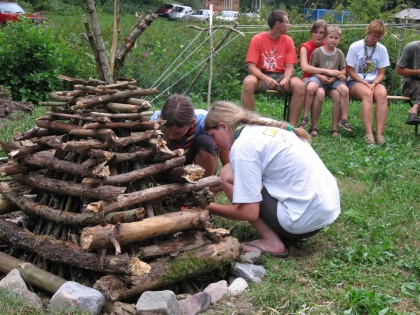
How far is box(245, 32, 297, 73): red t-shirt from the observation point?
857 cm

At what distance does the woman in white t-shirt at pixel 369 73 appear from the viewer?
27.9ft

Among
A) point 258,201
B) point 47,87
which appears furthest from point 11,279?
point 47,87

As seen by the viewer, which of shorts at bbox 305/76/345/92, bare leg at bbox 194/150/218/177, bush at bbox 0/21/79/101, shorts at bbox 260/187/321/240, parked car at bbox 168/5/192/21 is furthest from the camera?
parked car at bbox 168/5/192/21

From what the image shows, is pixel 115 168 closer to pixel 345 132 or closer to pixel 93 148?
pixel 93 148

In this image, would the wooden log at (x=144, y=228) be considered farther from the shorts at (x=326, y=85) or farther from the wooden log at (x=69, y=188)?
the shorts at (x=326, y=85)

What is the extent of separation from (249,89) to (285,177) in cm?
415

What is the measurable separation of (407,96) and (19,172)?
6462 mm

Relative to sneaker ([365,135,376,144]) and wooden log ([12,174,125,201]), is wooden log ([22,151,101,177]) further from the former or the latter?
sneaker ([365,135,376,144])

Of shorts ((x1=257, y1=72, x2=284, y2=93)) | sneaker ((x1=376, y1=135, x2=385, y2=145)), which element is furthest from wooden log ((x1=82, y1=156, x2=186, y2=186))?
sneaker ((x1=376, y1=135, x2=385, y2=145))

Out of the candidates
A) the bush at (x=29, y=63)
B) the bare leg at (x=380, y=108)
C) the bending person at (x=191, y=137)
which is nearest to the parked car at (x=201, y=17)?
the bush at (x=29, y=63)

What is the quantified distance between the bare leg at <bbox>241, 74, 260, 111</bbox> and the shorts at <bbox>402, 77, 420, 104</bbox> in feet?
7.63

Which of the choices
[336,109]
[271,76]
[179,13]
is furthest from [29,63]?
[179,13]

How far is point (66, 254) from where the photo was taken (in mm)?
3918

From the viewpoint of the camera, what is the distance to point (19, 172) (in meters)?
4.40
